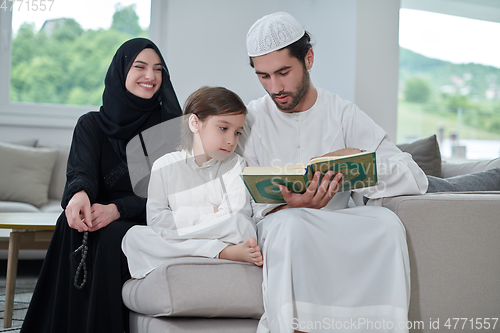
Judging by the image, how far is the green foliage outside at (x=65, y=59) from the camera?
3.88m

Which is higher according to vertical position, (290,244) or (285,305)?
(290,244)

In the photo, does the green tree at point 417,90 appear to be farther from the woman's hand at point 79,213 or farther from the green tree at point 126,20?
the woman's hand at point 79,213

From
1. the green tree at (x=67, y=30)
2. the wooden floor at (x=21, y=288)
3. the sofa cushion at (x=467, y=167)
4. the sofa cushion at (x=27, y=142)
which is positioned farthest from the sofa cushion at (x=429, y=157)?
the green tree at (x=67, y=30)

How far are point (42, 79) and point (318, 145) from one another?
3.10 meters

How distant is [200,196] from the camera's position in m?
1.68

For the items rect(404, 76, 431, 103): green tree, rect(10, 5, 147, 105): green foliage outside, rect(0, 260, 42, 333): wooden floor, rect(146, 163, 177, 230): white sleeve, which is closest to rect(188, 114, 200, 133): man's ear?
rect(146, 163, 177, 230): white sleeve

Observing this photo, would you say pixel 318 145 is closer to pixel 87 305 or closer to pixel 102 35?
pixel 87 305

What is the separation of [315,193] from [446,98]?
24.3 feet

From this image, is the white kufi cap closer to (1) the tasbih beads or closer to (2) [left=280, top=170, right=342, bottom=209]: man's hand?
(2) [left=280, top=170, right=342, bottom=209]: man's hand

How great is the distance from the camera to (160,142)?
1943 millimetres

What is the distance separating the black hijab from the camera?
1.89 metres

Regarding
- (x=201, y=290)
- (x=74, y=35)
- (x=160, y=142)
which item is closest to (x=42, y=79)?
(x=74, y=35)

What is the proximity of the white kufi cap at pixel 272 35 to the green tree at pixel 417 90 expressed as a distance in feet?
24.1

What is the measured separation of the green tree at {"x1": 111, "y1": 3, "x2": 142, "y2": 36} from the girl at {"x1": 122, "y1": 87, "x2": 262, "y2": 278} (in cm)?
262
